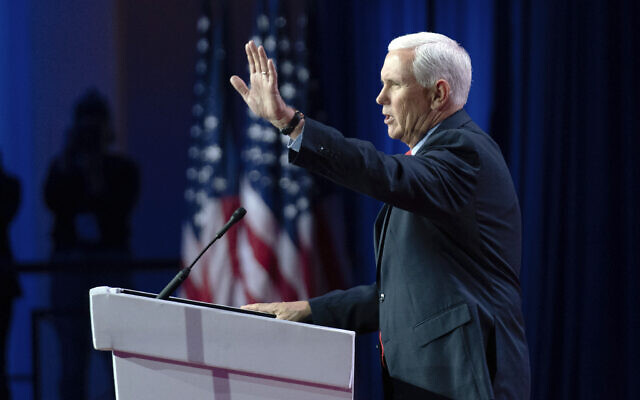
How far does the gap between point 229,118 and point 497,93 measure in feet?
4.15

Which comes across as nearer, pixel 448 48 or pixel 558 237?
pixel 448 48

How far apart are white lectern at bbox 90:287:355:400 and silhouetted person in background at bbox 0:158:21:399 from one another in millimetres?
2815

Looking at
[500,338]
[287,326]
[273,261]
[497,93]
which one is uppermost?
[497,93]

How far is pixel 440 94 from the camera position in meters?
1.45

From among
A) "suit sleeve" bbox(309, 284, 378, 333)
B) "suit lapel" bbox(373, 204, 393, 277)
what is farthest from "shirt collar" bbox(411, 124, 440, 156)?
"suit sleeve" bbox(309, 284, 378, 333)

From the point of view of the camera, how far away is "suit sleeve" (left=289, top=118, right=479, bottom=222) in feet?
3.67

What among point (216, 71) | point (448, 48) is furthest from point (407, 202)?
point (216, 71)

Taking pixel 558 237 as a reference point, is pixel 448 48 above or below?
above

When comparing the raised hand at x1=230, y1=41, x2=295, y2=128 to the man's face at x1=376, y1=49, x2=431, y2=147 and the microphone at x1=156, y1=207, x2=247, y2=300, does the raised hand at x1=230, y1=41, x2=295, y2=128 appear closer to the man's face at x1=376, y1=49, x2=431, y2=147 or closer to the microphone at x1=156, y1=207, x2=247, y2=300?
the microphone at x1=156, y1=207, x2=247, y2=300

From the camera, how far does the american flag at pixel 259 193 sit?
3293mm

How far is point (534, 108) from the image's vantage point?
2875 mm

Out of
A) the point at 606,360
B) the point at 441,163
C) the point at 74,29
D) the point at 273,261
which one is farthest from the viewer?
the point at 74,29

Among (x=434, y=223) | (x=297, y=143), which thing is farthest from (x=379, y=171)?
(x=434, y=223)

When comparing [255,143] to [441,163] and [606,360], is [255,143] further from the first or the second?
[441,163]
